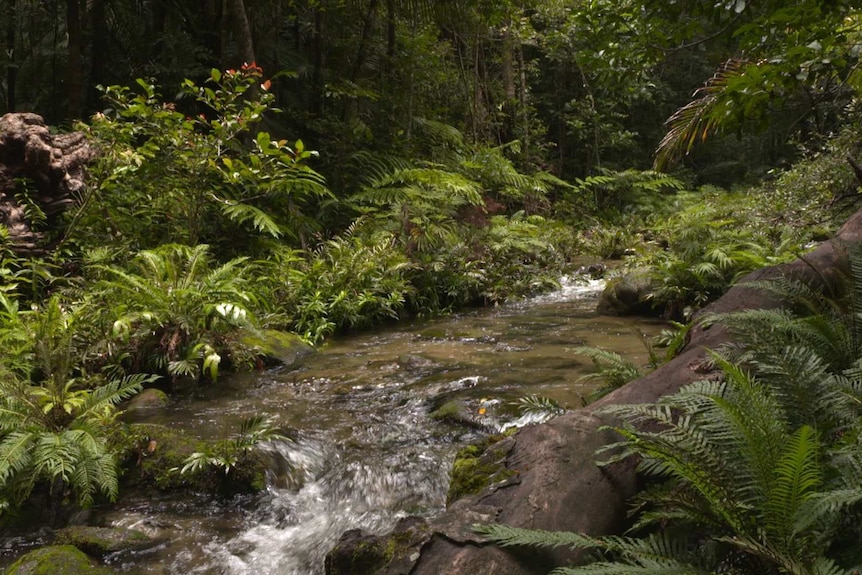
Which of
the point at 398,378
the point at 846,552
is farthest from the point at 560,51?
the point at 846,552

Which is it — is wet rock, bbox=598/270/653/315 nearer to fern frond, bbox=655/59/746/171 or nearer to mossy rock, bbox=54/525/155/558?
fern frond, bbox=655/59/746/171

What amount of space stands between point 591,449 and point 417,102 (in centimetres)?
1076

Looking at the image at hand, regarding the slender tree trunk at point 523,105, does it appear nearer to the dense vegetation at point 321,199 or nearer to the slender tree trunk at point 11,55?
the dense vegetation at point 321,199

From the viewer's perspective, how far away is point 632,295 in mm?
7098

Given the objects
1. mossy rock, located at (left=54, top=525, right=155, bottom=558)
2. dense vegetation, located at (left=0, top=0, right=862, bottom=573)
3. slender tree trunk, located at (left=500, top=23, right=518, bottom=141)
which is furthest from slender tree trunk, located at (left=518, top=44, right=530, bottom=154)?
mossy rock, located at (left=54, top=525, right=155, bottom=558)

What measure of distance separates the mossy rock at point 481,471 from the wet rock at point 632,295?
189 inches

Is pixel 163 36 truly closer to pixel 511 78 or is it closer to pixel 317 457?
pixel 317 457

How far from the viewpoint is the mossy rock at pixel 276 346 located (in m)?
5.37

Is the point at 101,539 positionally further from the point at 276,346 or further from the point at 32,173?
the point at 32,173

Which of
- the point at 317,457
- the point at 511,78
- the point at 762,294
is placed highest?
the point at 511,78

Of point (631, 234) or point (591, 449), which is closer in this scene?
point (591, 449)

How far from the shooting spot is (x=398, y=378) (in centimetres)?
490

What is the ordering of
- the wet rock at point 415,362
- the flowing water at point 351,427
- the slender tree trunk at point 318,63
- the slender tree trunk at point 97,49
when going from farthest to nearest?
the slender tree trunk at point 318,63
the slender tree trunk at point 97,49
the wet rock at point 415,362
the flowing water at point 351,427

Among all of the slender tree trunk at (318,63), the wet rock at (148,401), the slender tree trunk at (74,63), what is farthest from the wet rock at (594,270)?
the slender tree trunk at (74,63)
